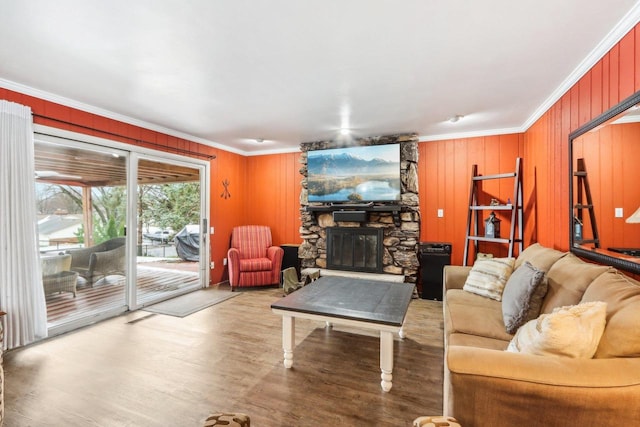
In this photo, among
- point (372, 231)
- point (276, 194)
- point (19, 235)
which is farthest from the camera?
point (276, 194)

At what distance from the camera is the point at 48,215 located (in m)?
3.08

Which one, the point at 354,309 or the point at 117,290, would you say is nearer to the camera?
the point at 354,309

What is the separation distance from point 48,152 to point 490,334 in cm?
435

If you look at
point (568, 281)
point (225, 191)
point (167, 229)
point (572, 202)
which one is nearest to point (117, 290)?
point (167, 229)

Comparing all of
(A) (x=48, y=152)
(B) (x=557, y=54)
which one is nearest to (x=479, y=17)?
(B) (x=557, y=54)

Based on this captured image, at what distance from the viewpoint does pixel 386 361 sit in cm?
214

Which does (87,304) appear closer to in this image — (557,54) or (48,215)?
(48,215)

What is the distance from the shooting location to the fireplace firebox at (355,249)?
15.3ft

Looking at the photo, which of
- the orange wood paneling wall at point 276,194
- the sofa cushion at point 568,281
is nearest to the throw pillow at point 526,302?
A: the sofa cushion at point 568,281

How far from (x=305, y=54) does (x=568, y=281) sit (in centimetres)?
239

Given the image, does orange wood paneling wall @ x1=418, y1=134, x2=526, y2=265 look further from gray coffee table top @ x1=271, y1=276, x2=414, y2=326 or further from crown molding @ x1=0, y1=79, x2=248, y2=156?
crown molding @ x1=0, y1=79, x2=248, y2=156

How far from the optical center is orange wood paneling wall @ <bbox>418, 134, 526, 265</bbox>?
4.26 meters

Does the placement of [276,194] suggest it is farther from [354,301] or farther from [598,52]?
[598,52]

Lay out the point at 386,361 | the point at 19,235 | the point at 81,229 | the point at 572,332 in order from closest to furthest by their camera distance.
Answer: the point at 572,332
the point at 386,361
the point at 19,235
the point at 81,229
